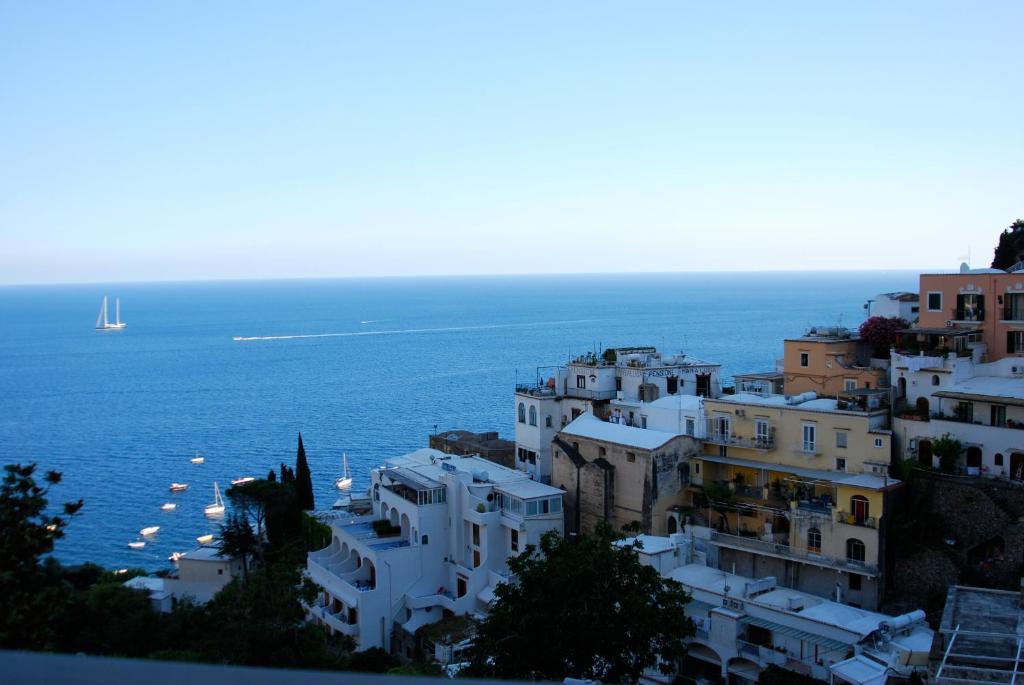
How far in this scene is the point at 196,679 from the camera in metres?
2.33

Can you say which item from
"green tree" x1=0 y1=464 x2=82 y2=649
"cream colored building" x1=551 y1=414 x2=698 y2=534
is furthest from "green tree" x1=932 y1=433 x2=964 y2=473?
"green tree" x1=0 y1=464 x2=82 y2=649

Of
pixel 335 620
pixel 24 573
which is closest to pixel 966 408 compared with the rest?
pixel 335 620

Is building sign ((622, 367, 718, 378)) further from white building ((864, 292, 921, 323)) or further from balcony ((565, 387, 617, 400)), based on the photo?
white building ((864, 292, 921, 323))

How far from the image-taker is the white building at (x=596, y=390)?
35781mm

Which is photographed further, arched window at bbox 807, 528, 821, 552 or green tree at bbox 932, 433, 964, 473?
arched window at bbox 807, 528, 821, 552

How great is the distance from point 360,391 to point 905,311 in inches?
2301

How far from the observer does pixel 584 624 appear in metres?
17.8

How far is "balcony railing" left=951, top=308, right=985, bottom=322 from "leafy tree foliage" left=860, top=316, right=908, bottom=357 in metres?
2.37

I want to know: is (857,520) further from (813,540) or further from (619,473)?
(619,473)

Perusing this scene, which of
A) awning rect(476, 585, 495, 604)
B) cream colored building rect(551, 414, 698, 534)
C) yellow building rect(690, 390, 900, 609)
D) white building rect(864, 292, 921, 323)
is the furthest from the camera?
white building rect(864, 292, 921, 323)

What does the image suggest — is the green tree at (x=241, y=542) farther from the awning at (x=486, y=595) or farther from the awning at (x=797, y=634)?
the awning at (x=797, y=634)

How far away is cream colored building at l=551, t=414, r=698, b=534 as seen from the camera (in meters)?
30.3

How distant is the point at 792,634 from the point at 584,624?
24.1 ft

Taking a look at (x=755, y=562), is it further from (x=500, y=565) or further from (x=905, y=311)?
(x=905, y=311)
